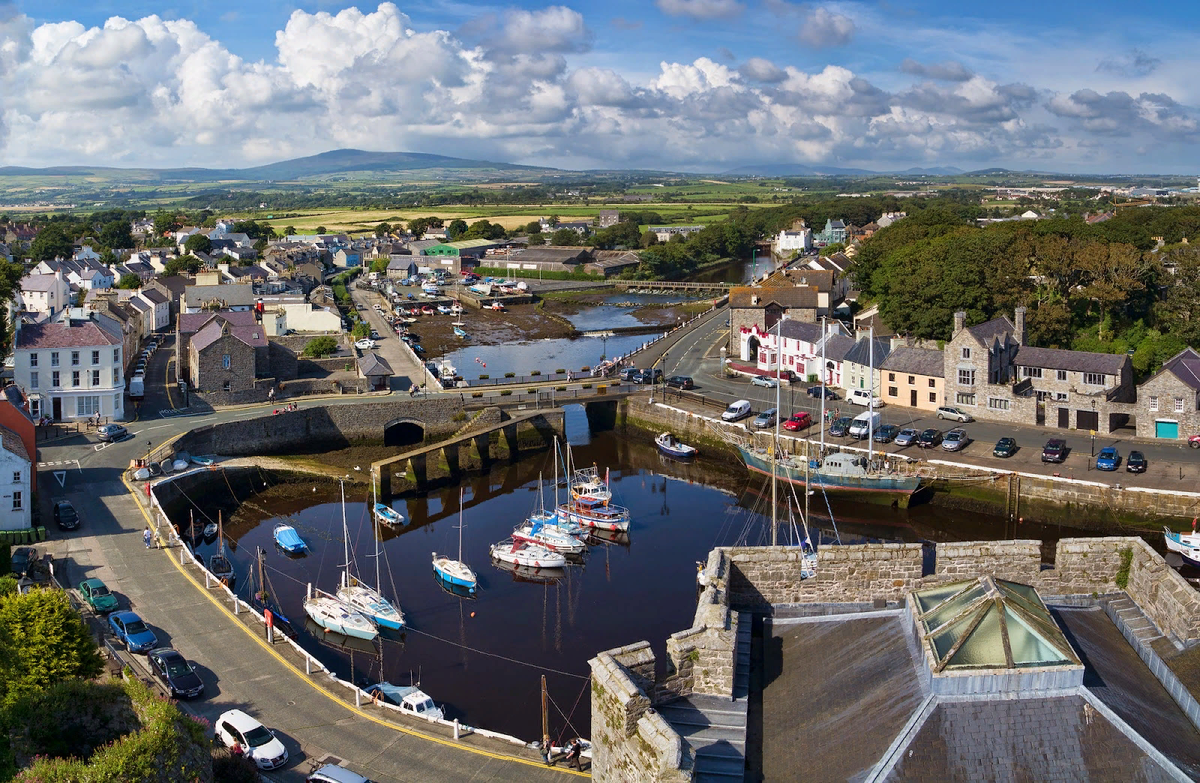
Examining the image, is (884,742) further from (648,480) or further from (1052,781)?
(648,480)

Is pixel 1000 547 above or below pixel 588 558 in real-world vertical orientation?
above

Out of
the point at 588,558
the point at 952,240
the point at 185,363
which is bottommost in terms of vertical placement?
the point at 588,558

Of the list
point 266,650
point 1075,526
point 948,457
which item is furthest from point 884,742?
point 948,457

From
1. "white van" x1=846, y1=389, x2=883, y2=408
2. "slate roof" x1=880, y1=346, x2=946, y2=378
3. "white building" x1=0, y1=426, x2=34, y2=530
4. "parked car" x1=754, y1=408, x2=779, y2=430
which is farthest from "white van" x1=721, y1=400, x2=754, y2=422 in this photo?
"white building" x1=0, y1=426, x2=34, y2=530

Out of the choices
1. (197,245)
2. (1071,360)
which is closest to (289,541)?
(1071,360)

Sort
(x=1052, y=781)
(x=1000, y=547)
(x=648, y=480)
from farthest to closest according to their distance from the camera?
(x=648, y=480), (x=1000, y=547), (x=1052, y=781)
